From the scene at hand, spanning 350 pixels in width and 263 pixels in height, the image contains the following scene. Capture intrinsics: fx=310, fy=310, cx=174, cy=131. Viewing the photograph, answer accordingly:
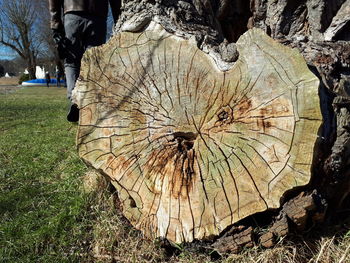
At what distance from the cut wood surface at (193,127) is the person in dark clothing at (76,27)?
184cm

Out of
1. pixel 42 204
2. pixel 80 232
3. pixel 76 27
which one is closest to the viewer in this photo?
pixel 80 232

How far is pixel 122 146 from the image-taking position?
1972 millimetres

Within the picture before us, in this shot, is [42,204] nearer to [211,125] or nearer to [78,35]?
[211,125]

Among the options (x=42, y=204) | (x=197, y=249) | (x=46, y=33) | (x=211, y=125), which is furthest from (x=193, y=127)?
(x=46, y=33)

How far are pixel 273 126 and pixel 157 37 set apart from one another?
36.9 inches

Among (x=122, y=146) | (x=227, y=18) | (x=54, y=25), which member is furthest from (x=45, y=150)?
(x=227, y=18)

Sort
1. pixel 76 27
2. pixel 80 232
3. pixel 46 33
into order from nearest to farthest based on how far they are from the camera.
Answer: pixel 80 232, pixel 76 27, pixel 46 33

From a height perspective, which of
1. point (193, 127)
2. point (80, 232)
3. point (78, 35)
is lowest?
point (80, 232)

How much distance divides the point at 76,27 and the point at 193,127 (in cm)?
267

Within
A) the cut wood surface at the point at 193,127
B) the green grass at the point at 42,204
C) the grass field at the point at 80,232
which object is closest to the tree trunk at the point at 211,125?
the cut wood surface at the point at 193,127

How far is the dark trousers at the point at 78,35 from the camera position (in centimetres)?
380

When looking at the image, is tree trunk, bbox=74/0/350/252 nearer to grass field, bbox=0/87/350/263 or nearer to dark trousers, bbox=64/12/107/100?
grass field, bbox=0/87/350/263

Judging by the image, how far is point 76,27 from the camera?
3.81 m

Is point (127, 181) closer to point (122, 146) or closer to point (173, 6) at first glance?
point (122, 146)
